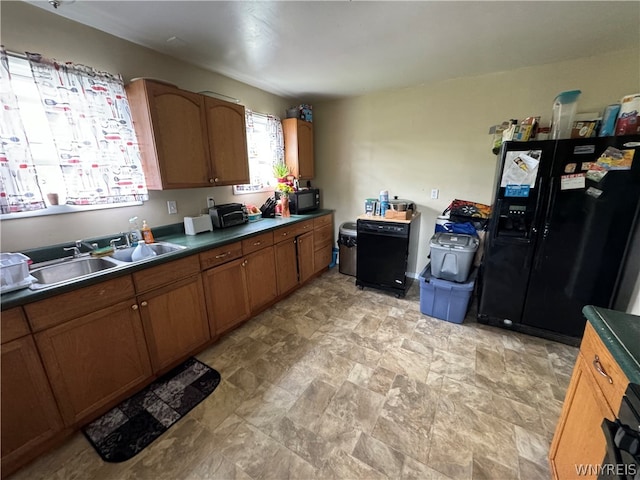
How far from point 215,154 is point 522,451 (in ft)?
9.58

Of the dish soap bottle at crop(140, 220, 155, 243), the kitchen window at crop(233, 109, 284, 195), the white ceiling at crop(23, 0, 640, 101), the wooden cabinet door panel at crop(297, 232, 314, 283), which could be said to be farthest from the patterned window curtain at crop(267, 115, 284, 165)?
the dish soap bottle at crop(140, 220, 155, 243)

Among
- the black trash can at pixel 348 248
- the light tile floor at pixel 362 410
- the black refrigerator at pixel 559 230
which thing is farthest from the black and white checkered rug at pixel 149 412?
the black refrigerator at pixel 559 230

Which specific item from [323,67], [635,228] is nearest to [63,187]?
[323,67]

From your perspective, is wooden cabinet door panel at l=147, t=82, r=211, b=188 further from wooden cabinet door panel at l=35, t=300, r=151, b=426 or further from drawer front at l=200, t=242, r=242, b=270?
wooden cabinet door panel at l=35, t=300, r=151, b=426

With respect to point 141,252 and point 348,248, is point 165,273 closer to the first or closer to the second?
point 141,252

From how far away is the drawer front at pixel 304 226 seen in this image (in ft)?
9.98

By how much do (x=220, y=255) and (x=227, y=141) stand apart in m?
1.10

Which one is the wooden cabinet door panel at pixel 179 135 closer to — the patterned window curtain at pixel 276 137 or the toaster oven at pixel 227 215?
the toaster oven at pixel 227 215

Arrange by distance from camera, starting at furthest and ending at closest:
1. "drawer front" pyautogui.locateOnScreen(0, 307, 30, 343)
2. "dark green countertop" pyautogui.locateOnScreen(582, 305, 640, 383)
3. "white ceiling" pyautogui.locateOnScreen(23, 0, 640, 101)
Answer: "white ceiling" pyautogui.locateOnScreen(23, 0, 640, 101)
"drawer front" pyautogui.locateOnScreen(0, 307, 30, 343)
"dark green countertop" pyautogui.locateOnScreen(582, 305, 640, 383)

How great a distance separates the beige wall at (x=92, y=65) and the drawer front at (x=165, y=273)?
62 centimetres

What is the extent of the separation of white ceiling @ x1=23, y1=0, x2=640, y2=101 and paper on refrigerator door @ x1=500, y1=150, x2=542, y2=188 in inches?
32.7

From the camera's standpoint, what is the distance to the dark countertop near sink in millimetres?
1206

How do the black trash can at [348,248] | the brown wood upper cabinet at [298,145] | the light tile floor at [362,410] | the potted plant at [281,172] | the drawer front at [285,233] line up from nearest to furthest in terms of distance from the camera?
the light tile floor at [362,410] < the drawer front at [285,233] < the potted plant at [281,172] < the brown wood upper cabinet at [298,145] < the black trash can at [348,248]

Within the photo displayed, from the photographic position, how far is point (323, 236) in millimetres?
3514
